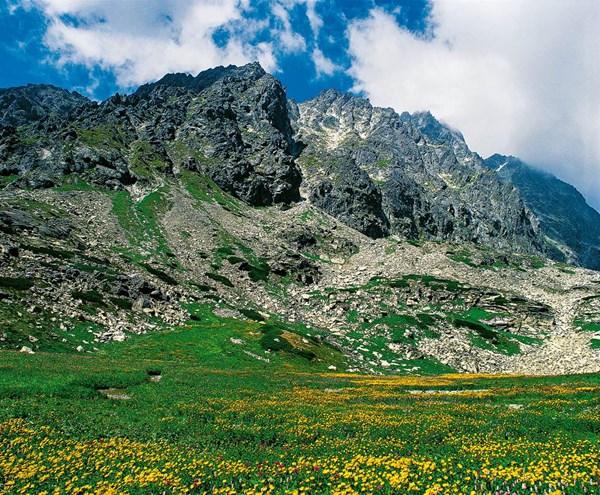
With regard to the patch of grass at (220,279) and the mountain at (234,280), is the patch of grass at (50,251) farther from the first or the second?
the patch of grass at (220,279)

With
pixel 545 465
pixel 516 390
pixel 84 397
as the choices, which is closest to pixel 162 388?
pixel 84 397

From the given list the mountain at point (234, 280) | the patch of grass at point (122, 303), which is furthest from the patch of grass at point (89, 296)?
the patch of grass at point (122, 303)

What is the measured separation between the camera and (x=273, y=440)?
13938mm

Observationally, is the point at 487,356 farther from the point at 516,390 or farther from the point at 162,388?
the point at 162,388

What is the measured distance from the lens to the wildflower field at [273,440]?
917 centimetres

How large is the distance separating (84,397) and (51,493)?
1342cm

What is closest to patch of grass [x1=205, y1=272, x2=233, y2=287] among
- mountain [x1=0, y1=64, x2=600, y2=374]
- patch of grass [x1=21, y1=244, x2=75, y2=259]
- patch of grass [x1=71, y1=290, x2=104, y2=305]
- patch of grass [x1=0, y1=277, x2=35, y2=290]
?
mountain [x1=0, y1=64, x2=600, y2=374]

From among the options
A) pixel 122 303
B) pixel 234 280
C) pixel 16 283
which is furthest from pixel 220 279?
pixel 16 283

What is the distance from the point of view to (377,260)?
465 ft

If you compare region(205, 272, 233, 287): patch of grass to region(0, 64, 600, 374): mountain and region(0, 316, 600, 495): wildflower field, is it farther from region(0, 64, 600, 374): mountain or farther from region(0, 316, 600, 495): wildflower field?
region(0, 316, 600, 495): wildflower field

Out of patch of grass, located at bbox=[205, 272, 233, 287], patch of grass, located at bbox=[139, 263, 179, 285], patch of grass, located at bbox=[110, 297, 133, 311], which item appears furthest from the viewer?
patch of grass, located at bbox=[205, 272, 233, 287]

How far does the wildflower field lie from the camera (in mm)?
9172

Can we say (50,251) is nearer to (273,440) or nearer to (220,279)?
(220,279)

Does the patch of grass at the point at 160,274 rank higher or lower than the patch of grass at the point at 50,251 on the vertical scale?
lower
